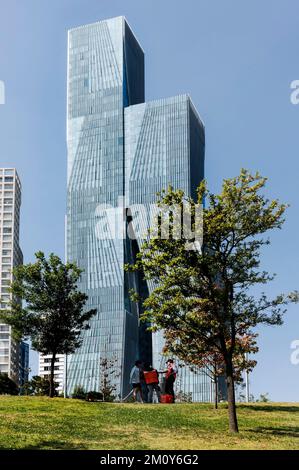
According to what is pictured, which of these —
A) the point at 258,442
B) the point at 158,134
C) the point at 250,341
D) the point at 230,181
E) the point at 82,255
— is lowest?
the point at 258,442

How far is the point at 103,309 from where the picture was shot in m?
188

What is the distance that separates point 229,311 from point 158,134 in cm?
16610

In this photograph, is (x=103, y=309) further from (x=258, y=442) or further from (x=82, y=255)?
(x=258, y=442)

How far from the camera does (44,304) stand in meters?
58.0

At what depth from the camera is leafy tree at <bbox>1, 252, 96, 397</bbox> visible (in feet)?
190

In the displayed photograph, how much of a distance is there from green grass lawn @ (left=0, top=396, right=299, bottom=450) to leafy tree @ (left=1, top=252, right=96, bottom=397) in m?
10.4

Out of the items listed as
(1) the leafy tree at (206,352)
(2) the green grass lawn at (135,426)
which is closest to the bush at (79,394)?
(1) the leafy tree at (206,352)

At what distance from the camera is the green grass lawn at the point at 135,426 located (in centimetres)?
3023

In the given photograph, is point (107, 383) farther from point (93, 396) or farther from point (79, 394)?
point (93, 396)

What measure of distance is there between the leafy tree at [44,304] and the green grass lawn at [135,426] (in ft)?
34.3

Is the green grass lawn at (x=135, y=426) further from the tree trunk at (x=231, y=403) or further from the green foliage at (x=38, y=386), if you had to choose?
the green foliage at (x=38, y=386)
